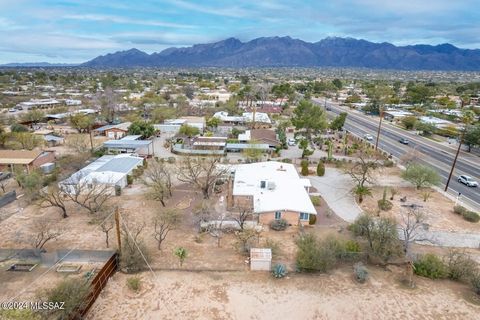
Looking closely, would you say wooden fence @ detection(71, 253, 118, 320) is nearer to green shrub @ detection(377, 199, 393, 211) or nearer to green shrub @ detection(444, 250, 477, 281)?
green shrub @ detection(444, 250, 477, 281)

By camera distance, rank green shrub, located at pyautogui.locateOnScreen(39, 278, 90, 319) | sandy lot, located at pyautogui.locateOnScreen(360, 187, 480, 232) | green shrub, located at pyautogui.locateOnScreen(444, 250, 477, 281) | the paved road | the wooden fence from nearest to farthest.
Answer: green shrub, located at pyautogui.locateOnScreen(39, 278, 90, 319)
the wooden fence
green shrub, located at pyautogui.locateOnScreen(444, 250, 477, 281)
sandy lot, located at pyautogui.locateOnScreen(360, 187, 480, 232)
the paved road

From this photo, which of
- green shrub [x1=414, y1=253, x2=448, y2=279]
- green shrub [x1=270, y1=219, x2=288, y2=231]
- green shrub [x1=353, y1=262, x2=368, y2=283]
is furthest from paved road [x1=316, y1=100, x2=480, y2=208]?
green shrub [x1=270, y1=219, x2=288, y2=231]

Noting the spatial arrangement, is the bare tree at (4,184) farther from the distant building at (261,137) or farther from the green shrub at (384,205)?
the green shrub at (384,205)

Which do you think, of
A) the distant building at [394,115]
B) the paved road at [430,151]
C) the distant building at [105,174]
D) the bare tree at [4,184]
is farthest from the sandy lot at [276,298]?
the distant building at [394,115]

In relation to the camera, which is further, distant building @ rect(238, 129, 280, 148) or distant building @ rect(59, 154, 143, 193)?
distant building @ rect(238, 129, 280, 148)

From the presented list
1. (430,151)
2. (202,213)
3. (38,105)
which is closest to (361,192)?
(202,213)

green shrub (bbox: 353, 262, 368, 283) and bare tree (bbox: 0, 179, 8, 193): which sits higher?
green shrub (bbox: 353, 262, 368, 283)

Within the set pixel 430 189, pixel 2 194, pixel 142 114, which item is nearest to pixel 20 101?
pixel 142 114
